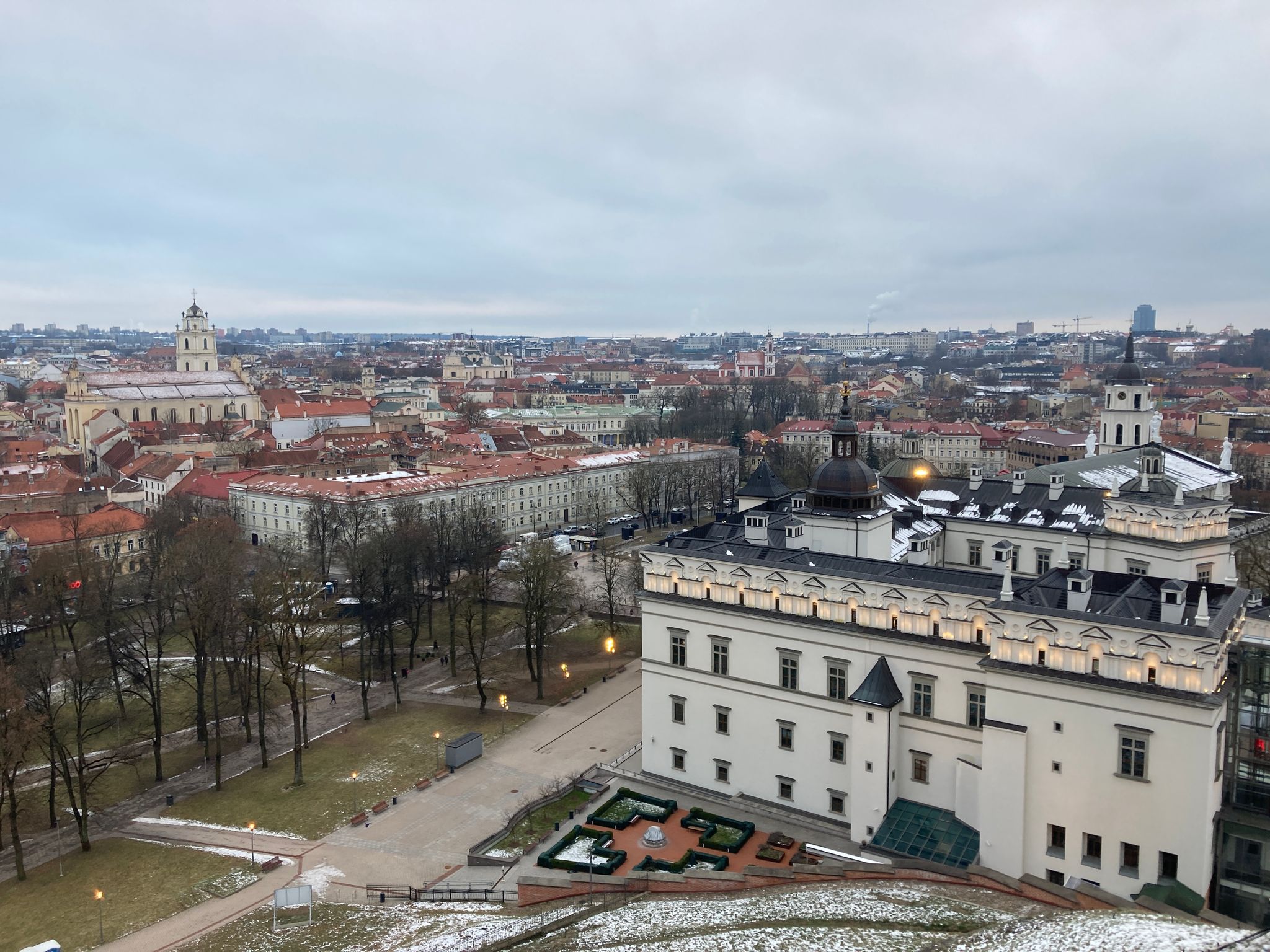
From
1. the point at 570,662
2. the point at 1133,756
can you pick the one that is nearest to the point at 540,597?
the point at 570,662

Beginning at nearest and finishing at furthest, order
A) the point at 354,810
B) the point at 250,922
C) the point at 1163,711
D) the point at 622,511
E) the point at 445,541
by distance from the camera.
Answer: the point at 1163,711, the point at 250,922, the point at 354,810, the point at 445,541, the point at 622,511

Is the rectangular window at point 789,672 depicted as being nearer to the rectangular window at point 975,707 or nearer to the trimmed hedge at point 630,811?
the rectangular window at point 975,707

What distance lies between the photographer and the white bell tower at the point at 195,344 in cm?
16250

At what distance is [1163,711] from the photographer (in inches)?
1038

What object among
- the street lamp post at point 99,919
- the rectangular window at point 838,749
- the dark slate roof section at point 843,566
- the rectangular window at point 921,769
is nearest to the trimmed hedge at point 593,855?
the rectangular window at point 838,749

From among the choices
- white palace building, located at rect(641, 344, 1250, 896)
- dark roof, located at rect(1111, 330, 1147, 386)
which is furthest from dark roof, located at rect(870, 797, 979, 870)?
dark roof, located at rect(1111, 330, 1147, 386)

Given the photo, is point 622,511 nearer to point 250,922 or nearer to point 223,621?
point 223,621

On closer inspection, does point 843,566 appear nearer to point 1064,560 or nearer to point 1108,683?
point 1064,560

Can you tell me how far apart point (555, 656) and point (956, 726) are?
29071 mm

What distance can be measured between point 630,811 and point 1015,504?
2797 centimetres

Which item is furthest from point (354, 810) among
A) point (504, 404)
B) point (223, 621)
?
point (504, 404)

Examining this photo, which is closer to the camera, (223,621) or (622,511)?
(223,621)

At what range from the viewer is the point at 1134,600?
29562 millimetres

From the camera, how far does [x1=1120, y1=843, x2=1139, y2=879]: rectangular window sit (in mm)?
27078
